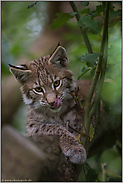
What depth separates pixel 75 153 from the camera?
105 cm

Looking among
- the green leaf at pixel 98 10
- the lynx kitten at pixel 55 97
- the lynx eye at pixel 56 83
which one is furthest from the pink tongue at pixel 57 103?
the green leaf at pixel 98 10

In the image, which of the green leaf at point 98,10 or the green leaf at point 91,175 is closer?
the green leaf at point 91,175

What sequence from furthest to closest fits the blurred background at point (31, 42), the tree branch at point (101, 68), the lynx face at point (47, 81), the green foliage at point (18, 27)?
the green foliage at point (18, 27)
the blurred background at point (31, 42)
the lynx face at point (47, 81)
the tree branch at point (101, 68)

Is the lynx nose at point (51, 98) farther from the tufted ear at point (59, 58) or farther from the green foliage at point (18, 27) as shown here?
the green foliage at point (18, 27)

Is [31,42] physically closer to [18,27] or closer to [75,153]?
[18,27]

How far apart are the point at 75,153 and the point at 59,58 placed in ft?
1.89

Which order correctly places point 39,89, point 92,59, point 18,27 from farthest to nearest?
point 18,27 → point 39,89 → point 92,59

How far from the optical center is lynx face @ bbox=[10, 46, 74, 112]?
43.7 inches

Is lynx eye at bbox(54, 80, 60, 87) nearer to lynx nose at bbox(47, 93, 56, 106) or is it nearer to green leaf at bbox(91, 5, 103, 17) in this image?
lynx nose at bbox(47, 93, 56, 106)

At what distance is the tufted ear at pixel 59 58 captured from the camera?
1.11 metres

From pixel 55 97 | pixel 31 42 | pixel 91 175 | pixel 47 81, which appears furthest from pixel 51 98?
pixel 31 42

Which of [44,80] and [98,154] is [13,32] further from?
[98,154]

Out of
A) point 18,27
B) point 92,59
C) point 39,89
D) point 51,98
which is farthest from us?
point 18,27

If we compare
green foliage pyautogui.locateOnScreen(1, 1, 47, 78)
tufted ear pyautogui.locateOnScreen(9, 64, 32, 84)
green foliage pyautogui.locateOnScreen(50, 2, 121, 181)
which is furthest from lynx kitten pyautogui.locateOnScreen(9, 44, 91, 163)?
green foliage pyautogui.locateOnScreen(1, 1, 47, 78)
